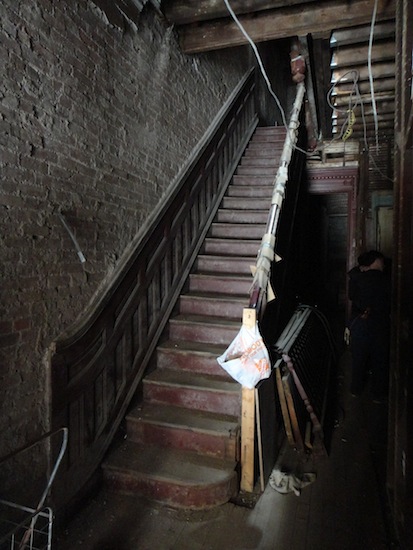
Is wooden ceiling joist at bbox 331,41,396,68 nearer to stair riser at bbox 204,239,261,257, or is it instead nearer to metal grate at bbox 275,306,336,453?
stair riser at bbox 204,239,261,257

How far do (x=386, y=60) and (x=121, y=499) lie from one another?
4.71 m

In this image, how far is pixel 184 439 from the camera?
2.71 meters

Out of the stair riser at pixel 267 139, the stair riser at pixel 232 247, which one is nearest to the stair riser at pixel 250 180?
the stair riser at pixel 267 139

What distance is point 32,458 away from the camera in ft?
6.65

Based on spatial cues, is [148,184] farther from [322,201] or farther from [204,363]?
[322,201]

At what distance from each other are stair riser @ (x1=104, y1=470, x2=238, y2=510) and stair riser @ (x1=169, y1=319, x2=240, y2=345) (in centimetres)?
119

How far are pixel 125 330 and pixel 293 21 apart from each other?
314 cm

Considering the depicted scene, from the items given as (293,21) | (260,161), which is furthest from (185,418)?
(260,161)

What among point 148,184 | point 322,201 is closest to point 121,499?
point 148,184

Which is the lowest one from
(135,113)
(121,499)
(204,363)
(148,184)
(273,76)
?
(121,499)

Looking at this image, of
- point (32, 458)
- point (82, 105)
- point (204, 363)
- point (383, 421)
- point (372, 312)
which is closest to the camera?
point (32, 458)

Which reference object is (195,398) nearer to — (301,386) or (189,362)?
(189,362)

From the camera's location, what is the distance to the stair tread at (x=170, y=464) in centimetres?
242

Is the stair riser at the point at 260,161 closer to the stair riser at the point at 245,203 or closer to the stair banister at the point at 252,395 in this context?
the stair riser at the point at 245,203
